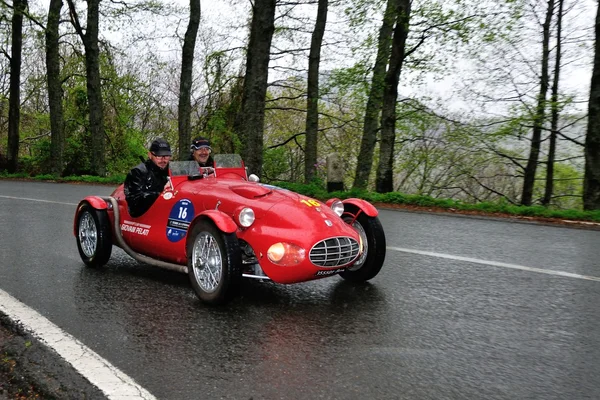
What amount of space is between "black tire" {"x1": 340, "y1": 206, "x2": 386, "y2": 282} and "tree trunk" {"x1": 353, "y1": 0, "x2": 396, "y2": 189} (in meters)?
11.2

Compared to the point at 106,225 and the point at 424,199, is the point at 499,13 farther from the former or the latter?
the point at 106,225

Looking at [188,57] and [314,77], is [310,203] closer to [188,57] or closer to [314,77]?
[314,77]

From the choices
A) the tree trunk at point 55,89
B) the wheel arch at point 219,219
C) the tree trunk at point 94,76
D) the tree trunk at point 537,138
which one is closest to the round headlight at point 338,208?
the wheel arch at point 219,219

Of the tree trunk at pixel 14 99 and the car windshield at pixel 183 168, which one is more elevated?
the tree trunk at pixel 14 99

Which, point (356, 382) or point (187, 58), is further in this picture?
point (187, 58)

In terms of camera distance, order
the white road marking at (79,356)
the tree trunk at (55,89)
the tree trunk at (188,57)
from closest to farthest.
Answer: the white road marking at (79,356)
the tree trunk at (188,57)
the tree trunk at (55,89)

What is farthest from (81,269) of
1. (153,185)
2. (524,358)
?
(524,358)

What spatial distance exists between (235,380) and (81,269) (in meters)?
3.57

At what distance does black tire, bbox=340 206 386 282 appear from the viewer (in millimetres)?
5145

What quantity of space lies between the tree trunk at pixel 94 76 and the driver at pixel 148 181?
1878 cm

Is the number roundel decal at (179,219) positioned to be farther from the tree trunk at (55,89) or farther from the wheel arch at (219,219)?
the tree trunk at (55,89)

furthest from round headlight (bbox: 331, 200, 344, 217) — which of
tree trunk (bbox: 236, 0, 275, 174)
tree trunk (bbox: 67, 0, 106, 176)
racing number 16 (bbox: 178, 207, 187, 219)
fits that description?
tree trunk (bbox: 67, 0, 106, 176)

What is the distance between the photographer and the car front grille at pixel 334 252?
4.33 m

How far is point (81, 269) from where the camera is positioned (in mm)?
5953
